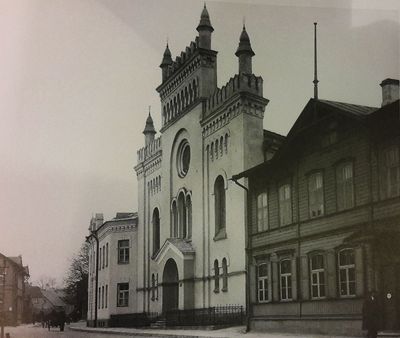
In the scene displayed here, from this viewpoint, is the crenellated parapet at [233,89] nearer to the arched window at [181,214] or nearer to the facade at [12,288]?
the arched window at [181,214]

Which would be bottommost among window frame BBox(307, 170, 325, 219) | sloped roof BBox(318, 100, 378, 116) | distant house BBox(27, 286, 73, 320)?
distant house BBox(27, 286, 73, 320)

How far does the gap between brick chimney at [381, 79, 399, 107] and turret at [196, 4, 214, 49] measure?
2604 mm

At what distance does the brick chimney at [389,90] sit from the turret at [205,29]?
2.60 m

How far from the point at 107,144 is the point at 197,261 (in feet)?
22.6

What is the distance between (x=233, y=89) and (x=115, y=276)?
7628mm

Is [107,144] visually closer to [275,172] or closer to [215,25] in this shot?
[215,25]

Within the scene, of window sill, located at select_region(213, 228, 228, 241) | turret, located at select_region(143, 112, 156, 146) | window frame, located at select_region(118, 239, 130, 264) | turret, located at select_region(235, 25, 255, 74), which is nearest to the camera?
turret, located at select_region(235, 25, 255, 74)

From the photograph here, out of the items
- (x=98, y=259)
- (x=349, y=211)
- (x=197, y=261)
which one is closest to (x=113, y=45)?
(x=349, y=211)

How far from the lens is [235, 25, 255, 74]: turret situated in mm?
10672

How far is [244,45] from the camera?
10930mm

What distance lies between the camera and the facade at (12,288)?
10172 millimetres

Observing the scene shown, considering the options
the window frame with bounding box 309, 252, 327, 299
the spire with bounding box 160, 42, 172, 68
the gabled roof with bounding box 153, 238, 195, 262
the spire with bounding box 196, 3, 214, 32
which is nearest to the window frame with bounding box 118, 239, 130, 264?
the gabled roof with bounding box 153, 238, 195, 262

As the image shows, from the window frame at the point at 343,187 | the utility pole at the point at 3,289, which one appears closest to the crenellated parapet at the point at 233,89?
the window frame at the point at 343,187

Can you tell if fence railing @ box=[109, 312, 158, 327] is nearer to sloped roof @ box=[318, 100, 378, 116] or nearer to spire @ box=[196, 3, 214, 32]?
sloped roof @ box=[318, 100, 378, 116]
